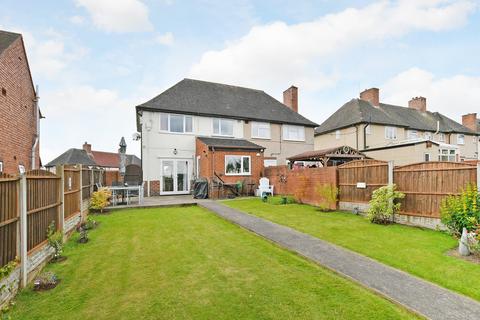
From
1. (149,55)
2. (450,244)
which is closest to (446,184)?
(450,244)

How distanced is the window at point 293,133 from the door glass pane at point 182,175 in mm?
9854

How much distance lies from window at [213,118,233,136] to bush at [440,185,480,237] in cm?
1561

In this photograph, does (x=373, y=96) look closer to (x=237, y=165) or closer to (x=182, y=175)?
(x=237, y=165)

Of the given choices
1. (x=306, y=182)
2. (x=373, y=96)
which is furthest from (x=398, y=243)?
(x=373, y=96)

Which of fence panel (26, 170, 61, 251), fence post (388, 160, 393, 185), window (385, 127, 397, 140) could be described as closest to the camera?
fence panel (26, 170, 61, 251)

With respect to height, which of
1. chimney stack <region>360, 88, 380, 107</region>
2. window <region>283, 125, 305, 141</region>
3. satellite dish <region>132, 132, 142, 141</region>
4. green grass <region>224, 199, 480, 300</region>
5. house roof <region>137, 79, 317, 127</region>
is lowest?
green grass <region>224, 199, 480, 300</region>

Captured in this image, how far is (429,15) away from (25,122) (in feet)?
67.4

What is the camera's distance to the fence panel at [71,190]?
7.31 metres

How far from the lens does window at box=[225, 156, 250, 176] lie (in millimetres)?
17266

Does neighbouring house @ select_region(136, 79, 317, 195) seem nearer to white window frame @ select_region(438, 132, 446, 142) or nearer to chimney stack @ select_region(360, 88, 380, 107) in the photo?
chimney stack @ select_region(360, 88, 380, 107)

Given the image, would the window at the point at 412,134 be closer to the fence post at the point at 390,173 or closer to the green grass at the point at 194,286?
the fence post at the point at 390,173

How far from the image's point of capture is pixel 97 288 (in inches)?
162

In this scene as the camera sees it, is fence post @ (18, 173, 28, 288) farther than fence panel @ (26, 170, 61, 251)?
No

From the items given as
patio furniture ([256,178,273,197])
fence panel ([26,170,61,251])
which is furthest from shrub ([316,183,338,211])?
fence panel ([26,170,61,251])
